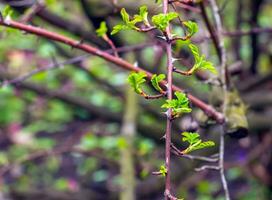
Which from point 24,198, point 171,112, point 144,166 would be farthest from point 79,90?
point 171,112

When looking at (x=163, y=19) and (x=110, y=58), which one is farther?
(x=110, y=58)

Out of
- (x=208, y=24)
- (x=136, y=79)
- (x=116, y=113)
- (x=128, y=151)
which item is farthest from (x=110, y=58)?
(x=116, y=113)

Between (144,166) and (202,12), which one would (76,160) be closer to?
(144,166)

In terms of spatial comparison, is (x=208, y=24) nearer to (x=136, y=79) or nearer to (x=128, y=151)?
(x=136, y=79)

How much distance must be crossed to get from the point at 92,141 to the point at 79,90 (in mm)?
364

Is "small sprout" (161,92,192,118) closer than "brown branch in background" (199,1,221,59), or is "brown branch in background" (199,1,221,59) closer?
"small sprout" (161,92,192,118)

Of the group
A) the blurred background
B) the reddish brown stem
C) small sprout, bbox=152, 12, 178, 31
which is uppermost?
the blurred background

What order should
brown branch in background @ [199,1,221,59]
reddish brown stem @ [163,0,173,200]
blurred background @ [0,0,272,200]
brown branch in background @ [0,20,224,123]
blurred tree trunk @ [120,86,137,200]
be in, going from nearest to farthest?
reddish brown stem @ [163,0,173,200] < brown branch in background @ [0,20,224,123] < brown branch in background @ [199,1,221,59] < blurred tree trunk @ [120,86,137,200] < blurred background @ [0,0,272,200]

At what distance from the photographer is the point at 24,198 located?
2359 mm

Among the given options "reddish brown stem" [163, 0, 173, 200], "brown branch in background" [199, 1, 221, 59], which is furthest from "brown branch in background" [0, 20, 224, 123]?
"reddish brown stem" [163, 0, 173, 200]

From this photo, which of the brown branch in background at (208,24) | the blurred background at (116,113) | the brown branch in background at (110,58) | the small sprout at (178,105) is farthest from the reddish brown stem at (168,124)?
the blurred background at (116,113)

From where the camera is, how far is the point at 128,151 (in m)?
1.93

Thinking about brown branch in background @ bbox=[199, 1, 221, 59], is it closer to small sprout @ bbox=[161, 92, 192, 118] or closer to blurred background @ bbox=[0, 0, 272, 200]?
blurred background @ bbox=[0, 0, 272, 200]

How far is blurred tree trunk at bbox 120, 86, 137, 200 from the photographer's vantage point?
178cm
